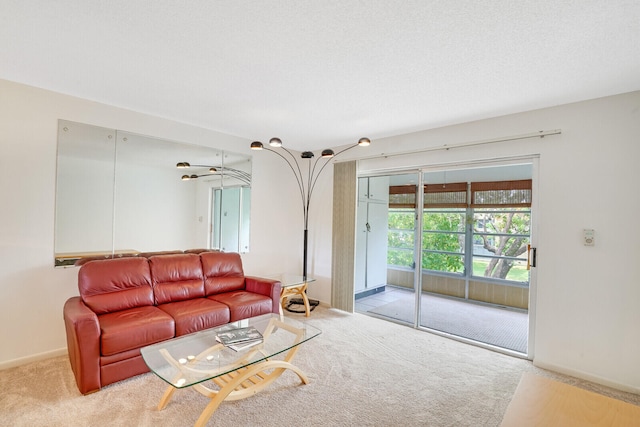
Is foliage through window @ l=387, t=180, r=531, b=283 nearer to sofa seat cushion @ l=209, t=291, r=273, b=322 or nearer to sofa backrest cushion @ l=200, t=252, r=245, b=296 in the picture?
sofa seat cushion @ l=209, t=291, r=273, b=322

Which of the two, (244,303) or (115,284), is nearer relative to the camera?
(115,284)

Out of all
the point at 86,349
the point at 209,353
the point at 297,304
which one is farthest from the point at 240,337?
the point at 297,304

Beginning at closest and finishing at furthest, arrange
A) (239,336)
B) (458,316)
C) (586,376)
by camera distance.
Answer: (239,336), (586,376), (458,316)

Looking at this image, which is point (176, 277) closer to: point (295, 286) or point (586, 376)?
point (295, 286)

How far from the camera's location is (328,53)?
2.08 metres

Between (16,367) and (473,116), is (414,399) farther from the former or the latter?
(16,367)

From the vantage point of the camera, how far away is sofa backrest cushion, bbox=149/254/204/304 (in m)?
3.12

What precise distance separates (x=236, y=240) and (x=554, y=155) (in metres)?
3.88

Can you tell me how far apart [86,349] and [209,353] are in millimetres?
955

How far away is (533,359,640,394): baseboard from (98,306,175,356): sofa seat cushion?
3464mm

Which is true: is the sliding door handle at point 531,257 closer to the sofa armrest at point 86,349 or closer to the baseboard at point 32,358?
the sofa armrest at point 86,349

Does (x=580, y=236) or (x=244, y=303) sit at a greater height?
(x=580, y=236)

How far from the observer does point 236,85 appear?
2625mm

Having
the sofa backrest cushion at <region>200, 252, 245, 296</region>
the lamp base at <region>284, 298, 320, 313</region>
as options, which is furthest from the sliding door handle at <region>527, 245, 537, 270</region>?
the sofa backrest cushion at <region>200, 252, 245, 296</region>
